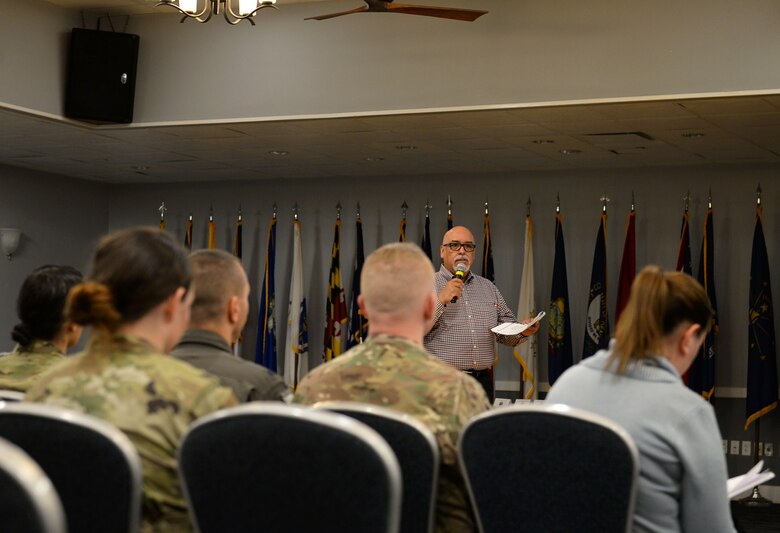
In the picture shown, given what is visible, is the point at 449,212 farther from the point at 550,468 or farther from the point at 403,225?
the point at 550,468

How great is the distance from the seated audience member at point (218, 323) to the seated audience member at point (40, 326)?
606mm

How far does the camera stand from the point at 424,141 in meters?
7.75

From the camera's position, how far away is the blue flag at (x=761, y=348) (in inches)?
319

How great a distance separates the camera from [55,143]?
8.19m

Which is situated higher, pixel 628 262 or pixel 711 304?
pixel 628 262

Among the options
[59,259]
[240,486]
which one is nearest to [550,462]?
[240,486]

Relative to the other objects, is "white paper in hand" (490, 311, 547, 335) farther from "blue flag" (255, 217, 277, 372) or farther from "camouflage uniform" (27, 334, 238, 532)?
"blue flag" (255, 217, 277, 372)

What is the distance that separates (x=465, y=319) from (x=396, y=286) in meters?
3.89

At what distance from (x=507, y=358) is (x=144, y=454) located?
7465 mm

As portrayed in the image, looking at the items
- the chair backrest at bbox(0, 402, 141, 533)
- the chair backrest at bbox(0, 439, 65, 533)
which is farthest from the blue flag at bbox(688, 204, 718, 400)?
the chair backrest at bbox(0, 439, 65, 533)

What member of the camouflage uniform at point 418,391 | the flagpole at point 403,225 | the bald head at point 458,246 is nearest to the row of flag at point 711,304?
the flagpole at point 403,225

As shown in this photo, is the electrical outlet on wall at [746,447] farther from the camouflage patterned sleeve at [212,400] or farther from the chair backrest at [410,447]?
the camouflage patterned sleeve at [212,400]

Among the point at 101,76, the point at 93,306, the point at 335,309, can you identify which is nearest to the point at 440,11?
the point at 101,76

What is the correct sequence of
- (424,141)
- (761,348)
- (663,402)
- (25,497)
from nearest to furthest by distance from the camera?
(25,497)
(663,402)
(424,141)
(761,348)
